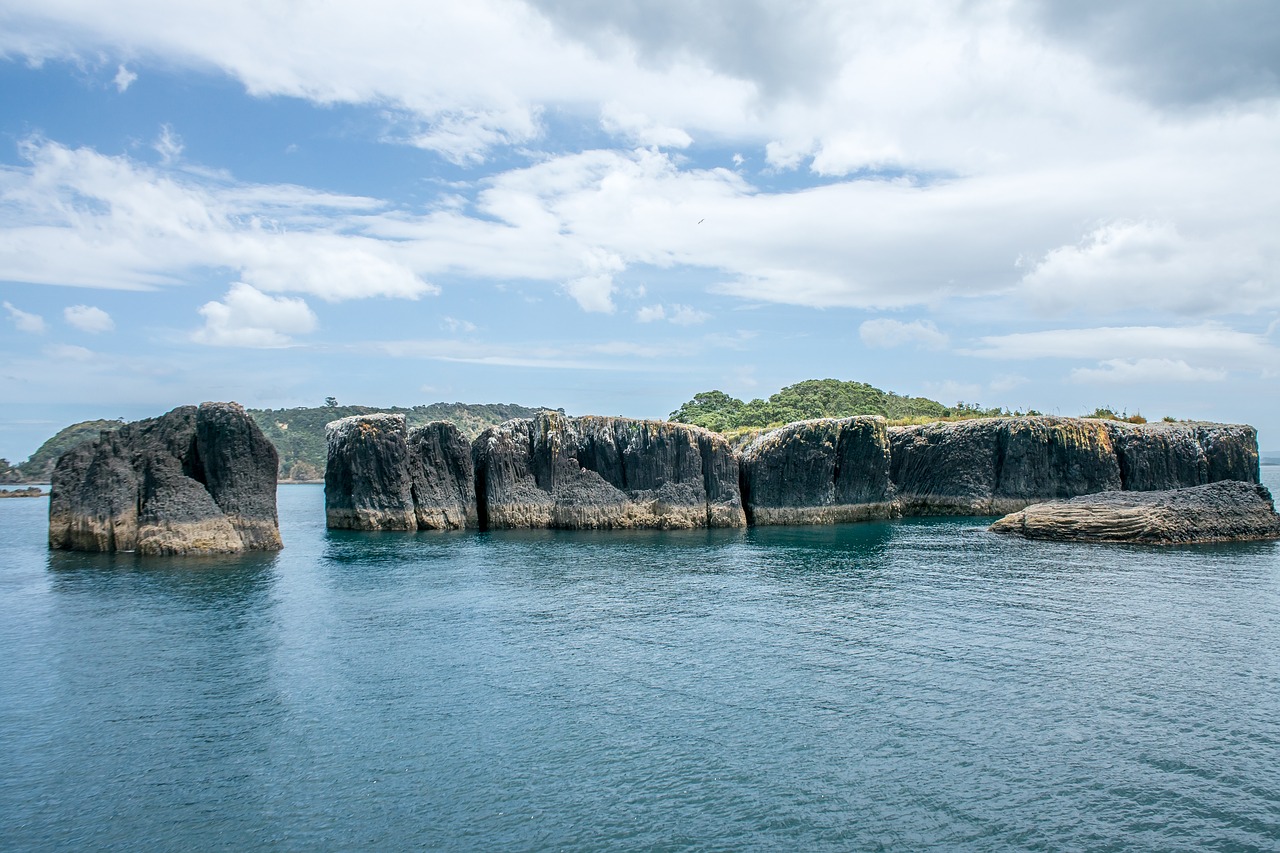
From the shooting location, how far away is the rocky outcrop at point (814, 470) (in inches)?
2477

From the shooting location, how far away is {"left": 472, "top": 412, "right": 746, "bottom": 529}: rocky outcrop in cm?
6019

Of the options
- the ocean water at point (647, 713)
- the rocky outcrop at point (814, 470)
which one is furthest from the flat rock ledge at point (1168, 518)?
the rocky outcrop at point (814, 470)

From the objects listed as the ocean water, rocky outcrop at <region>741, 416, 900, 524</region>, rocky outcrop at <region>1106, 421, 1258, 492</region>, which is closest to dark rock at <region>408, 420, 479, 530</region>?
rocky outcrop at <region>741, 416, 900, 524</region>

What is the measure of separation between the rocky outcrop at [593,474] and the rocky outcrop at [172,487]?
16.8 metres

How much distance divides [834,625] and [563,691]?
1108 centimetres

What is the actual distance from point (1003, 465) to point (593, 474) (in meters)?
35.9

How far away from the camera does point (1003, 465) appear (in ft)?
233

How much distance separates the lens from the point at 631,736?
60.5 ft

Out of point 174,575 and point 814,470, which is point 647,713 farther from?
point 814,470

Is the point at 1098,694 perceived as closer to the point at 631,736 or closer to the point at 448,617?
the point at 631,736

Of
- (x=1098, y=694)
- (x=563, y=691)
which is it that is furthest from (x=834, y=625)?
(x=563, y=691)

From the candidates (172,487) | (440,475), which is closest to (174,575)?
(172,487)

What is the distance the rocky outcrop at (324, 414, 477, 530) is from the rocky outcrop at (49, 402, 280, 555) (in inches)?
441

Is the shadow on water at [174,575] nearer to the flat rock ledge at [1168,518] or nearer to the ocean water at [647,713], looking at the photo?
the ocean water at [647,713]
